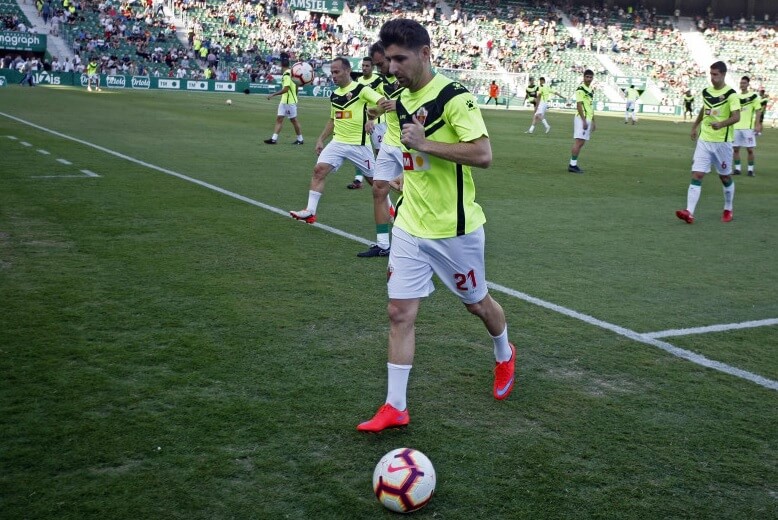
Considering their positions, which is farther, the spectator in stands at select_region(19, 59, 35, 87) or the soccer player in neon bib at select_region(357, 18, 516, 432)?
the spectator in stands at select_region(19, 59, 35, 87)

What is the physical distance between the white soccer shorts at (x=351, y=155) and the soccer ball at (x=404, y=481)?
6826mm

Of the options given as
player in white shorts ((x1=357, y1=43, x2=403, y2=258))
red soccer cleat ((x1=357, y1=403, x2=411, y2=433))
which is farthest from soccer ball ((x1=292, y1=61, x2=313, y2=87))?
red soccer cleat ((x1=357, y1=403, x2=411, y2=433))

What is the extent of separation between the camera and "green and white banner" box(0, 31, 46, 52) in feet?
159

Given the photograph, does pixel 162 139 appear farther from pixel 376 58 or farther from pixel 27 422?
pixel 27 422

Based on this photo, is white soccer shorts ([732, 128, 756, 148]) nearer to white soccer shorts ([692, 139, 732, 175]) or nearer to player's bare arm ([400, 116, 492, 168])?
white soccer shorts ([692, 139, 732, 175])

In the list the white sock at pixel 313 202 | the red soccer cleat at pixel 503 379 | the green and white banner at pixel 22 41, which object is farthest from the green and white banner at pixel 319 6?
the red soccer cleat at pixel 503 379

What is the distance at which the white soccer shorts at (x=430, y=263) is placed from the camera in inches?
177

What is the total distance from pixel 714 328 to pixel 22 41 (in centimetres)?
5198

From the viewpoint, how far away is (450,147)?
169 inches

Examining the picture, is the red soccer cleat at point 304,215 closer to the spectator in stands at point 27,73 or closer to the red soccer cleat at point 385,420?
the red soccer cleat at point 385,420

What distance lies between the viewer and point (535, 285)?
775 cm

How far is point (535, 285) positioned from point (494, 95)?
159ft

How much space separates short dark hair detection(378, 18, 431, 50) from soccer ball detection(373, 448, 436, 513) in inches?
85.2

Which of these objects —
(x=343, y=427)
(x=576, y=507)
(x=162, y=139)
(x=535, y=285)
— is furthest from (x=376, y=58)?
(x=162, y=139)
